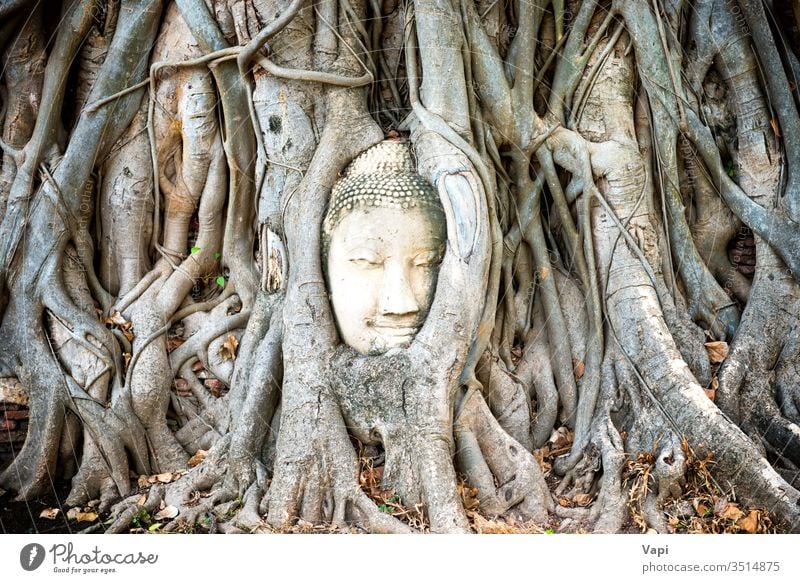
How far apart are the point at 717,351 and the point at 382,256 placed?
1537 millimetres

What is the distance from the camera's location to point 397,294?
122 inches

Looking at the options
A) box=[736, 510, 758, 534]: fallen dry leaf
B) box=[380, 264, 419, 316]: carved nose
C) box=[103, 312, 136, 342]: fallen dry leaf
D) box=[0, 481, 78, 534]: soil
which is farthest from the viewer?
box=[103, 312, 136, 342]: fallen dry leaf

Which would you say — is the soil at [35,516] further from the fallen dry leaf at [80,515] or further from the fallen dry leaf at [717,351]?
the fallen dry leaf at [717,351]

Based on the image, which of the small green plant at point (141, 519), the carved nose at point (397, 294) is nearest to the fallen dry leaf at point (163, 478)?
the small green plant at point (141, 519)

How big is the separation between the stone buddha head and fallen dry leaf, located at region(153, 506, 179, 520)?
94 centimetres

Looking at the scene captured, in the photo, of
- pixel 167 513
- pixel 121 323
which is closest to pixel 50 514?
pixel 167 513

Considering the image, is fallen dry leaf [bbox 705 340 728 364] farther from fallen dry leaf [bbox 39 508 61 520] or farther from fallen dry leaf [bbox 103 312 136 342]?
fallen dry leaf [bbox 39 508 61 520]

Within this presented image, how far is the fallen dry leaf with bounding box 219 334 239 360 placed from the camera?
11.9 feet

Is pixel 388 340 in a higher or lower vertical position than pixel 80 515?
higher

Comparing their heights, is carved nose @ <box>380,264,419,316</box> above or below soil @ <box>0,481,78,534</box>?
above

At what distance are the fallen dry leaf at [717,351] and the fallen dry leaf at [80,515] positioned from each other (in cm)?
267

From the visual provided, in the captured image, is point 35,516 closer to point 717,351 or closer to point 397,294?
point 397,294

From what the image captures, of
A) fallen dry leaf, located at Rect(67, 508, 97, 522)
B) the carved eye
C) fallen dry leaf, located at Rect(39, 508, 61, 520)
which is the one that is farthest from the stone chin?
fallen dry leaf, located at Rect(39, 508, 61, 520)

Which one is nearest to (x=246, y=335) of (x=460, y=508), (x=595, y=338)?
(x=460, y=508)
